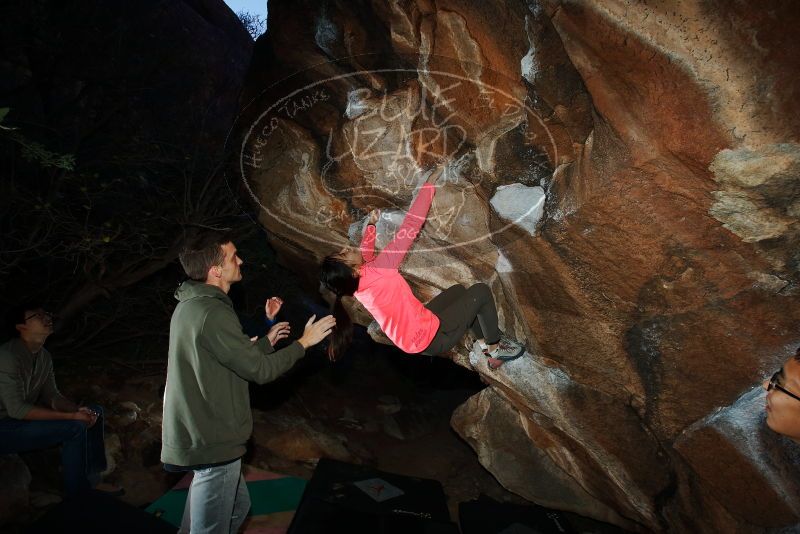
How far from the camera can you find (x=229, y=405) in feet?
7.71

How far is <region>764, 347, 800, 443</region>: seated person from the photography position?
2.04 m

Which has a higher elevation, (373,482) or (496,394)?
(373,482)

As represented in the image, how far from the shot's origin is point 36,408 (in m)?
3.42

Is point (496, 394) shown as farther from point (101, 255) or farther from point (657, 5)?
point (101, 255)

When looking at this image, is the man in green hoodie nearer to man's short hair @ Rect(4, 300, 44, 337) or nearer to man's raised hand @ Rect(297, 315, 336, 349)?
man's raised hand @ Rect(297, 315, 336, 349)

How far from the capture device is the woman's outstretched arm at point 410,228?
3.04m

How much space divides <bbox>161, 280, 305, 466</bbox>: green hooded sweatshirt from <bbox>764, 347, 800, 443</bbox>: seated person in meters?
2.49

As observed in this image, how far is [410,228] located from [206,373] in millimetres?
1769

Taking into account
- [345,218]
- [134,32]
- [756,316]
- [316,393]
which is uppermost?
[134,32]

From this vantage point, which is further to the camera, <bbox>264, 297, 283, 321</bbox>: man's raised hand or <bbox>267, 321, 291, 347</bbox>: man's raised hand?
<bbox>264, 297, 283, 321</bbox>: man's raised hand

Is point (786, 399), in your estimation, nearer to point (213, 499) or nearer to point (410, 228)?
point (410, 228)

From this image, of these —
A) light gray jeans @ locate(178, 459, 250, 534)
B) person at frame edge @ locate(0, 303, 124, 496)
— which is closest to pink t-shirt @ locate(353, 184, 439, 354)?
light gray jeans @ locate(178, 459, 250, 534)

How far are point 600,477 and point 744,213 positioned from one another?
11.2ft

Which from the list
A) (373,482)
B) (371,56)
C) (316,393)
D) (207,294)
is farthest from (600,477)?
(316,393)
